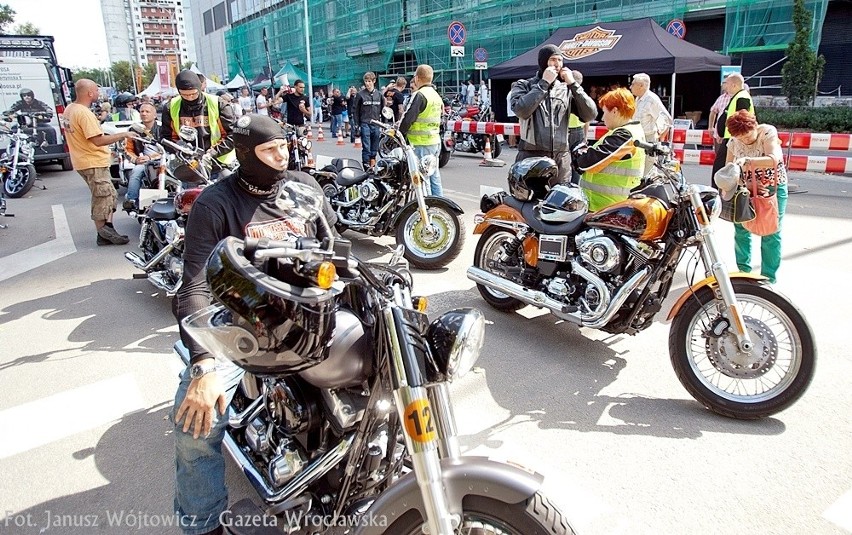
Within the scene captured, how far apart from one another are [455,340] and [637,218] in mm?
2269

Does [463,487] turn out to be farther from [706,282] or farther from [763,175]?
[763,175]

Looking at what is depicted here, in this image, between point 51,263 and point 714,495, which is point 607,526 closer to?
point 714,495

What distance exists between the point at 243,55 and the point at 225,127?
5904cm

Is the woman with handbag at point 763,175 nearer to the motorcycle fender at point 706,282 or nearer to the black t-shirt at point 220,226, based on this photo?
the motorcycle fender at point 706,282

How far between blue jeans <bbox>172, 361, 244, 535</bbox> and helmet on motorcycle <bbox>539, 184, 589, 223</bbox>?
267 cm

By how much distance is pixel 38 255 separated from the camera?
7.43 m

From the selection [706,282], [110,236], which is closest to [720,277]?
[706,282]

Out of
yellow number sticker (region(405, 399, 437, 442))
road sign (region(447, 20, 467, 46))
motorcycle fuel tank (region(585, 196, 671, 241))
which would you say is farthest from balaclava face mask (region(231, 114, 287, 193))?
road sign (region(447, 20, 467, 46))

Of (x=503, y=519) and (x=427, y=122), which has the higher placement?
(x=427, y=122)

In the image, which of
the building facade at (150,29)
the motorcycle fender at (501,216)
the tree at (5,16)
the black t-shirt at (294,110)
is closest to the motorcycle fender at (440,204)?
the motorcycle fender at (501,216)

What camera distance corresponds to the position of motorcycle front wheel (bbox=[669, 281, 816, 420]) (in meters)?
3.20

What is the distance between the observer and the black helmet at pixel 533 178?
464 centimetres

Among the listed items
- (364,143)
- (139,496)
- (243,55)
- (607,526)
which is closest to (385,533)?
(607,526)

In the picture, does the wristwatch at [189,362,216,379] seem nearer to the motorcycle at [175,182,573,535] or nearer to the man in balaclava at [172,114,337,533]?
the man in balaclava at [172,114,337,533]
